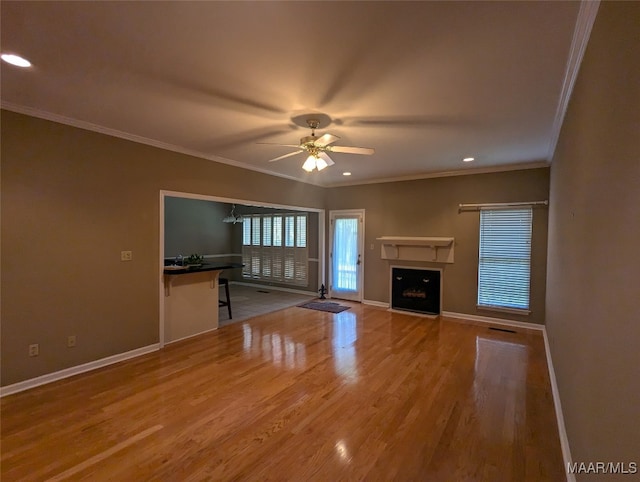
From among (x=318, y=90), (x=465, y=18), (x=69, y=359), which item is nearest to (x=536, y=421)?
(x=465, y=18)

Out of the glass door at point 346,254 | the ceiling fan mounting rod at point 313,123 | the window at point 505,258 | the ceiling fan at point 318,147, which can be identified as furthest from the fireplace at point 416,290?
the ceiling fan mounting rod at point 313,123

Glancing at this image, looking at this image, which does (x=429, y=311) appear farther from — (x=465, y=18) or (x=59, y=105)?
(x=59, y=105)

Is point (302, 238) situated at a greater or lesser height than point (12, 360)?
greater

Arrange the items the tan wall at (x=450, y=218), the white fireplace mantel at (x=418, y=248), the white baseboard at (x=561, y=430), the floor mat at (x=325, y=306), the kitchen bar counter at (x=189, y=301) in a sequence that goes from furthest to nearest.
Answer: the floor mat at (x=325, y=306) → the white fireplace mantel at (x=418, y=248) → the tan wall at (x=450, y=218) → the kitchen bar counter at (x=189, y=301) → the white baseboard at (x=561, y=430)

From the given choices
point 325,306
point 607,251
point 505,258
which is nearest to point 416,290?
point 505,258

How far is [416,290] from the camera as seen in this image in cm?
613

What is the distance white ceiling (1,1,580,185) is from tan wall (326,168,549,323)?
5.03 feet

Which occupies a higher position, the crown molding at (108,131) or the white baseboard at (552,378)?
the crown molding at (108,131)

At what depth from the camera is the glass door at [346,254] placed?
22.7ft

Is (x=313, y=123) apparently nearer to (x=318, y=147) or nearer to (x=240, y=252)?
(x=318, y=147)

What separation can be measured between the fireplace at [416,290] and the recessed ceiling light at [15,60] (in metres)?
5.88

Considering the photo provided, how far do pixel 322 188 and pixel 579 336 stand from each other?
595 cm

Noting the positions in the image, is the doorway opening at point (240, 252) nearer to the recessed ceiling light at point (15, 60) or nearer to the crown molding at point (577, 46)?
the recessed ceiling light at point (15, 60)

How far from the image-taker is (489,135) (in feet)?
11.9
